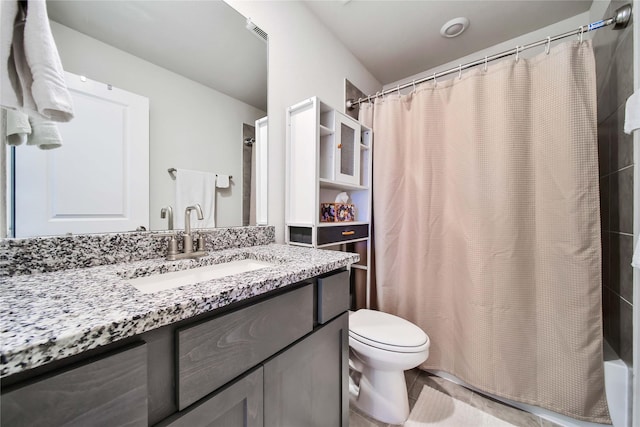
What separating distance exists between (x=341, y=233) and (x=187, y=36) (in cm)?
118

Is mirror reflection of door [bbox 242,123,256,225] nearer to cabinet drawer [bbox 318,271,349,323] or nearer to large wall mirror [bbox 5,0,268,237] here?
large wall mirror [bbox 5,0,268,237]

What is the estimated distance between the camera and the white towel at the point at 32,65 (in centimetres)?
53

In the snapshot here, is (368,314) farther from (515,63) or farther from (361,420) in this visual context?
(515,63)

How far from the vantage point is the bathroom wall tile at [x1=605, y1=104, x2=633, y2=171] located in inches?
40.9

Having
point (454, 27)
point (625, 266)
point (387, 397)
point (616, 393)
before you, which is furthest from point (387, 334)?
point (454, 27)

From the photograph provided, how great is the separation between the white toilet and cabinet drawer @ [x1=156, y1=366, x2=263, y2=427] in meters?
0.71

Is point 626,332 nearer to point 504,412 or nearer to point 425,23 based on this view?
point 504,412

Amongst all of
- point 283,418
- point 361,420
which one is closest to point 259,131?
point 283,418

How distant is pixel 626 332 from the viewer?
3.50ft

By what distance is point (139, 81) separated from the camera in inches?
33.7

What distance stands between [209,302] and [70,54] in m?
0.89

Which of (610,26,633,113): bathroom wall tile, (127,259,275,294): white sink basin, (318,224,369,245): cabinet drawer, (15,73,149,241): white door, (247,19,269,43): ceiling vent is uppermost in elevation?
(247,19,269,43): ceiling vent

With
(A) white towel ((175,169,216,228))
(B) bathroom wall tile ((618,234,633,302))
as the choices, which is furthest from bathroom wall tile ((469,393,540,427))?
(A) white towel ((175,169,216,228))

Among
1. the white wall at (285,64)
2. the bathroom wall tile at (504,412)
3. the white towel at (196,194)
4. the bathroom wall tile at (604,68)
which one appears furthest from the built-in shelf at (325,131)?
the bathroom wall tile at (504,412)
